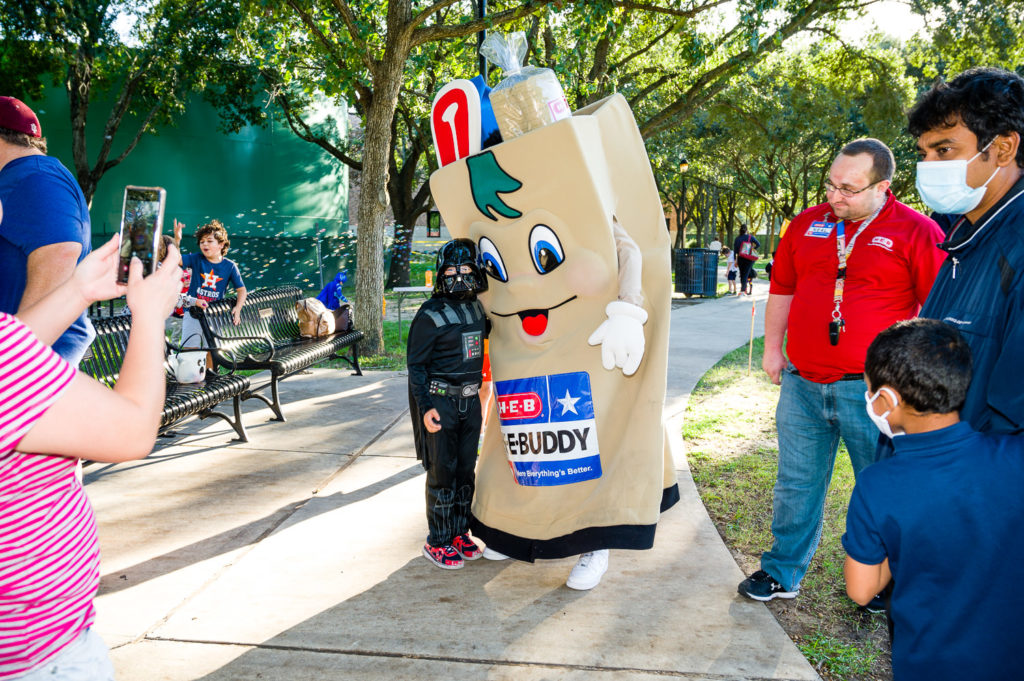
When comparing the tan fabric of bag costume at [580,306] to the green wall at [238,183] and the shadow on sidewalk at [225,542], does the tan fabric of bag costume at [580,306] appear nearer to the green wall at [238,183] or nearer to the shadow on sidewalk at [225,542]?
the shadow on sidewalk at [225,542]

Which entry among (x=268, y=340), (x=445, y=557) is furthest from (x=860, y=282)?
(x=268, y=340)

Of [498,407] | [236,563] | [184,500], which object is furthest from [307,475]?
[498,407]

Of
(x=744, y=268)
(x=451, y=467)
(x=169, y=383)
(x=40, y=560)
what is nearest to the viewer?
(x=40, y=560)

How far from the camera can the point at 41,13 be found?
12.7 m

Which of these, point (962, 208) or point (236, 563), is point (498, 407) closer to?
point (236, 563)

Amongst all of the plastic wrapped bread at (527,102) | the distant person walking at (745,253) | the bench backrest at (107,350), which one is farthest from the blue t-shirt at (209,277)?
the distant person walking at (745,253)

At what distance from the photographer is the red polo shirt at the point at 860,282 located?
293 centimetres

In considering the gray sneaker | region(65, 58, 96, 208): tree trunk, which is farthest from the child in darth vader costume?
region(65, 58, 96, 208): tree trunk

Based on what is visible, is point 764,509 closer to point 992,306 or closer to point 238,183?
point 992,306

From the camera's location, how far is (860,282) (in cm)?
300

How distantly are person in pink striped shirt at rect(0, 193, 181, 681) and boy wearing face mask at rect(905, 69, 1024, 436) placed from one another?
1.96 metres

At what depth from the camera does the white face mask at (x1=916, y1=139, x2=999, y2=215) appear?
80.6 inches

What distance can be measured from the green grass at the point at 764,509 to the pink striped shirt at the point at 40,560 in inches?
101

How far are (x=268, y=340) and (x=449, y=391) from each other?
3.43m
